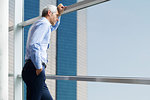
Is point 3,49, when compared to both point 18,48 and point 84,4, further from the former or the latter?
point 18,48

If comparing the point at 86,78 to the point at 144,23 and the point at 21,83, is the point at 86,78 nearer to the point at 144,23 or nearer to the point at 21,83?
the point at 144,23

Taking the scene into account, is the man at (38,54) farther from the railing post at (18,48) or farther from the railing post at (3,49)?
the railing post at (18,48)

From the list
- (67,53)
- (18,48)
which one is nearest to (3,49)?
(67,53)

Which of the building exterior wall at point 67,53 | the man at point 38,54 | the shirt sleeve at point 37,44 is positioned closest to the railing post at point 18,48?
the building exterior wall at point 67,53

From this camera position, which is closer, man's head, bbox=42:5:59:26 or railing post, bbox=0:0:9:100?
man's head, bbox=42:5:59:26

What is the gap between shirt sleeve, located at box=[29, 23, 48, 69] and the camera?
2.26 m

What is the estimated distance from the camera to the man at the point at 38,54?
2.27 meters

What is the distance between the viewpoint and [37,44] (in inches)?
89.4

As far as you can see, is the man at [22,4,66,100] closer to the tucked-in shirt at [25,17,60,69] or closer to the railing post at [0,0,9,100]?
the tucked-in shirt at [25,17,60,69]

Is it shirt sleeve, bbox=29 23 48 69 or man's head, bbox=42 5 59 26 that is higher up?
man's head, bbox=42 5 59 26

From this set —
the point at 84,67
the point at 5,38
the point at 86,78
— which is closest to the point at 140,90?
the point at 86,78

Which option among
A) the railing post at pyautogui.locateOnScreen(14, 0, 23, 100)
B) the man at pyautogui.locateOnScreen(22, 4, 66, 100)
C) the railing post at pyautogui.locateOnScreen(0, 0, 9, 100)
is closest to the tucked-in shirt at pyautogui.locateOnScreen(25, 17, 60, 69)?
the man at pyautogui.locateOnScreen(22, 4, 66, 100)

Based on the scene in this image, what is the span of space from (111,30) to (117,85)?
42 centimetres

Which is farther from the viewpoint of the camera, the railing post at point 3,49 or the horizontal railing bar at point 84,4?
the railing post at point 3,49
